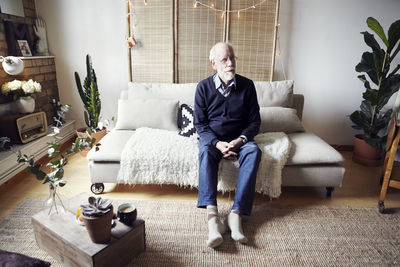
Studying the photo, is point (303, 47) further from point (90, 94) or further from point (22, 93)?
point (22, 93)

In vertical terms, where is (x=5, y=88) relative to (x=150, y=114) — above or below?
above

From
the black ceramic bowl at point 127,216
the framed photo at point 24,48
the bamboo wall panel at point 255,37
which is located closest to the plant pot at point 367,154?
the bamboo wall panel at point 255,37

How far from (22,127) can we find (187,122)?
1445mm

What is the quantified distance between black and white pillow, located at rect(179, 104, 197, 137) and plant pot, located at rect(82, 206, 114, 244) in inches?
45.0

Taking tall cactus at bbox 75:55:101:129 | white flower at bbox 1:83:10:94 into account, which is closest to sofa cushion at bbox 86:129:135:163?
tall cactus at bbox 75:55:101:129

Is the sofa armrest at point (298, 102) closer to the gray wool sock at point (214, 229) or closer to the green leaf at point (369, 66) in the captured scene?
the green leaf at point (369, 66)

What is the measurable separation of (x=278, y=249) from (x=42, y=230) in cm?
128

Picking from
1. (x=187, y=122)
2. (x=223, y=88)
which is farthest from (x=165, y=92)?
(x=223, y=88)

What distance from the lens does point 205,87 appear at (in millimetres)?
2064

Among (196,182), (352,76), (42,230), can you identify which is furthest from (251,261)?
(352,76)

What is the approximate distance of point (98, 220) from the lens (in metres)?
1.19

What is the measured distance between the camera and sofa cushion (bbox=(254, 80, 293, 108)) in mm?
2514

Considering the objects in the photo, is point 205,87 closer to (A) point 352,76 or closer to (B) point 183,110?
(B) point 183,110

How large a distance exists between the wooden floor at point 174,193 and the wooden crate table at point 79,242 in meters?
0.66
